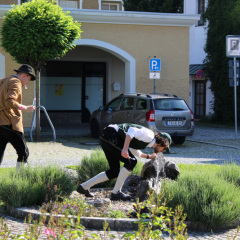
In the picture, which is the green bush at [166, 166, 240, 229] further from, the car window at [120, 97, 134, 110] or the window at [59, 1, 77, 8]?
the window at [59, 1, 77, 8]

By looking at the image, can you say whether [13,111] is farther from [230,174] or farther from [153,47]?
[153,47]

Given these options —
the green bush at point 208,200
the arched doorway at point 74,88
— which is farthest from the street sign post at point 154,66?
the green bush at point 208,200

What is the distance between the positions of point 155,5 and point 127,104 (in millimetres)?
24437

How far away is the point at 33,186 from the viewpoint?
700 cm

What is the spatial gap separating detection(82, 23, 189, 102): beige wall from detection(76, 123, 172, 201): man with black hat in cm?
1347

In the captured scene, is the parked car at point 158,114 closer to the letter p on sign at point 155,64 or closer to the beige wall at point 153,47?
the letter p on sign at point 155,64

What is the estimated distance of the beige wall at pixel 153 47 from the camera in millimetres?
20859

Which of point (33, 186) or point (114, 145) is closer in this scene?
point (33, 186)

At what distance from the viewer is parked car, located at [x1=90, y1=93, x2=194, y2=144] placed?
15711 mm

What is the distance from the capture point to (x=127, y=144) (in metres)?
7.06

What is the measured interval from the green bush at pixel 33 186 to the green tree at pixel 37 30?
9.25 metres

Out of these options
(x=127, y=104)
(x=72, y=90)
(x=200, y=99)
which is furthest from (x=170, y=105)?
(x=200, y=99)

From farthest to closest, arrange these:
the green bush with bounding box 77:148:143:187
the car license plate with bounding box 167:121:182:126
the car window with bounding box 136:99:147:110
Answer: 1. the car window with bounding box 136:99:147:110
2. the car license plate with bounding box 167:121:182:126
3. the green bush with bounding box 77:148:143:187

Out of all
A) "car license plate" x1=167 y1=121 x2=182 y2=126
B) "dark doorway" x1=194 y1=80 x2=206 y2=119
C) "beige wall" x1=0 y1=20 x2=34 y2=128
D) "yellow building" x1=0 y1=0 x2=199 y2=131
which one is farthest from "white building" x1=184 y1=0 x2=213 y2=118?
"car license plate" x1=167 y1=121 x2=182 y2=126
